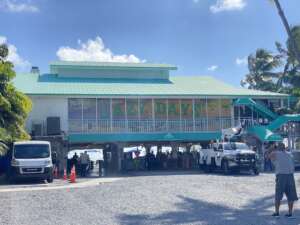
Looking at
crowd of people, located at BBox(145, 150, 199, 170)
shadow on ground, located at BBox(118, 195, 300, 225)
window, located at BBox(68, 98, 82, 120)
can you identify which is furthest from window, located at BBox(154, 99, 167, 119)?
shadow on ground, located at BBox(118, 195, 300, 225)

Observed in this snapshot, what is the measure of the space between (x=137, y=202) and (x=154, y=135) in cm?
1534

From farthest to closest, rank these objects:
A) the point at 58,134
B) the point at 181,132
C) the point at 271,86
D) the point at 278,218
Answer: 1. the point at 271,86
2. the point at 181,132
3. the point at 58,134
4. the point at 278,218

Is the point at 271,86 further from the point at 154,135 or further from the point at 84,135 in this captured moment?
the point at 84,135

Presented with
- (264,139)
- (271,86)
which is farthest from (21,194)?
(271,86)

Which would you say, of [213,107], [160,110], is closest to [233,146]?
[213,107]

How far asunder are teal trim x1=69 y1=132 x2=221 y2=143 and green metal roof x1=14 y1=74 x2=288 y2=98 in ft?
8.35

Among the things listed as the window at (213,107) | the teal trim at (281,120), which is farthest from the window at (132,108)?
the teal trim at (281,120)

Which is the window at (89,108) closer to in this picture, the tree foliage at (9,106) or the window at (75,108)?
the window at (75,108)

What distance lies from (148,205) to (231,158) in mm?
12601

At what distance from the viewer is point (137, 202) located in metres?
14.0

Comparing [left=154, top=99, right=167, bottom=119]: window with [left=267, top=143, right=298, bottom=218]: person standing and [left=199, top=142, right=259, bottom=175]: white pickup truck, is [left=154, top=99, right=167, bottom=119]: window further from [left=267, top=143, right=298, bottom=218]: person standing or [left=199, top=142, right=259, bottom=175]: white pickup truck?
[left=267, top=143, right=298, bottom=218]: person standing

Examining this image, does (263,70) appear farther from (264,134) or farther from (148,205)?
(148,205)

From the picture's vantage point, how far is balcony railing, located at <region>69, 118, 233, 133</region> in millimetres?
29000

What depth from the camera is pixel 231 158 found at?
25.1m
